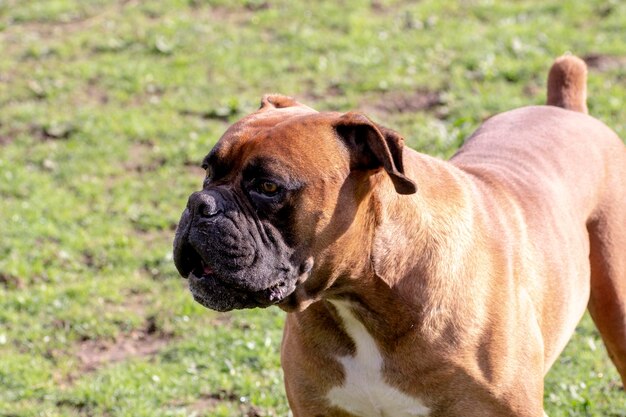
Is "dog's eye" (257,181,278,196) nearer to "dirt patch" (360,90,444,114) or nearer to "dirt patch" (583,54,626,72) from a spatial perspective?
"dirt patch" (360,90,444,114)

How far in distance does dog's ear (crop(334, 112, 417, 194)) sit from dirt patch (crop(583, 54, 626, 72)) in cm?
601

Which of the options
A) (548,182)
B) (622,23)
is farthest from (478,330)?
(622,23)

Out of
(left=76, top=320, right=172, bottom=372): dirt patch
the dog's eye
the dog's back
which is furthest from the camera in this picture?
(left=76, top=320, right=172, bottom=372): dirt patch

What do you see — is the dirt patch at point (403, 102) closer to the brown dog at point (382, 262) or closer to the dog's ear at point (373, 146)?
the brown dog at point (382, 262)

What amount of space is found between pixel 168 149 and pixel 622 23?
446 cm

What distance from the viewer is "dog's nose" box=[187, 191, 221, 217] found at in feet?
12.9

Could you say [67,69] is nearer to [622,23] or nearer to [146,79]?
[146,79]

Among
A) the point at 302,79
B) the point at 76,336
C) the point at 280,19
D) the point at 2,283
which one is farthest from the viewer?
the point at 280,19

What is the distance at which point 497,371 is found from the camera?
4.31 metres

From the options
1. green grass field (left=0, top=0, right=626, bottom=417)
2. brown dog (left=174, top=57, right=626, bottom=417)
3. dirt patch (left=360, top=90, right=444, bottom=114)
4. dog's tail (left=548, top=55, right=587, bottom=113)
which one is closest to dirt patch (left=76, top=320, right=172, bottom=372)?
green grass field (left=0, top=0, right=626, bottom=417)

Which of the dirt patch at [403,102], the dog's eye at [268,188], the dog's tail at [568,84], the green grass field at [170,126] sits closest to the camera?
the dog's eye at [268,188]

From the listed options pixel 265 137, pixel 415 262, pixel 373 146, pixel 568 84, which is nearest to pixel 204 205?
pixel 265 137

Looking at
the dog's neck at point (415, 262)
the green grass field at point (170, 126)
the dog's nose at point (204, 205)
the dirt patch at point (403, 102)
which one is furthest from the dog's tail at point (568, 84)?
the dirt patch at point (403, 102)

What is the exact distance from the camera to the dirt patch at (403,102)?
30.5ft
